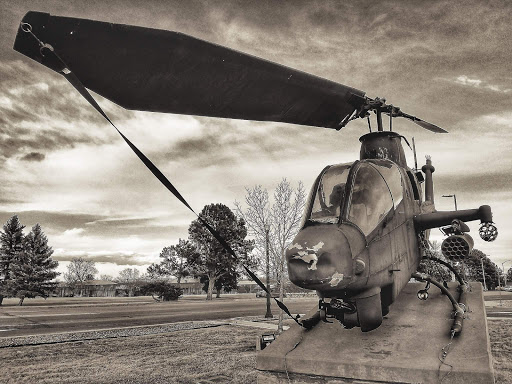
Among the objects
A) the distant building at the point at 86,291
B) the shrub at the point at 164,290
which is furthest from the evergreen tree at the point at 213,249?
the distant building at the point at 86,291

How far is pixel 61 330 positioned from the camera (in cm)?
1656

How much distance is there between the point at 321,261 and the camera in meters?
2.86

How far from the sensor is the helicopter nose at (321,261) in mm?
2863

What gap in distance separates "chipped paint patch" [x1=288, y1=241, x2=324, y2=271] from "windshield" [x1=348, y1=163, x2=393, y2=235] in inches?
21.8

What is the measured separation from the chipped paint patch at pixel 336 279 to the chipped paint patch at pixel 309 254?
0.58 ft

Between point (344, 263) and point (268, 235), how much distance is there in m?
13.4

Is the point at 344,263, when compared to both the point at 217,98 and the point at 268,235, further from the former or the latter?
the point at 268,235

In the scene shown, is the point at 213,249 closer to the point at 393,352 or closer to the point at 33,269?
the point at 33,269

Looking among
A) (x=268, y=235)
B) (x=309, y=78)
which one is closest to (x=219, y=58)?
(x=309, y=78)

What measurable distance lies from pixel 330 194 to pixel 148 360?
28.4 ft

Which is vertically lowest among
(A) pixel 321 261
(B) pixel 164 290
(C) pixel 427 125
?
(B) pixel 164 290

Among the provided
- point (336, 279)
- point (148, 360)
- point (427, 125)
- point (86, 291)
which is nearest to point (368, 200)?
point (336, 279)

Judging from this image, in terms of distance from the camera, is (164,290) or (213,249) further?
(213,249)

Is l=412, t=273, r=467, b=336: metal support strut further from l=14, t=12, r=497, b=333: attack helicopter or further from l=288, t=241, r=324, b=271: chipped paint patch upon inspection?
l=288, t=241, r=324, b=271: chipped paint patch
